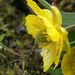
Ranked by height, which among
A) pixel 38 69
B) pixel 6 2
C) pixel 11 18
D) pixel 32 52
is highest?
pixel 6 2

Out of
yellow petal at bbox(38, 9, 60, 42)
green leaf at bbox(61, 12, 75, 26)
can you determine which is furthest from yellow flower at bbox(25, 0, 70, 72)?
green leaf at bbox(61, 12, 75, 26)

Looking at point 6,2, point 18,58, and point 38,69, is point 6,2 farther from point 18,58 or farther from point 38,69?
point 38,69

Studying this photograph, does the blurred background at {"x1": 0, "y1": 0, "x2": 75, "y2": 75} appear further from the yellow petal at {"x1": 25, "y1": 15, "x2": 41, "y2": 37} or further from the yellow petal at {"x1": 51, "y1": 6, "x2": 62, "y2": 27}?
the yellow petal at {"x1": 51, "y1": 6, "x2": 62, "y2": 27}

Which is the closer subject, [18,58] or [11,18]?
[18,58]

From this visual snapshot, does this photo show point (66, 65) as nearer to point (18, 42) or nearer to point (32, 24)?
point (32, 24)

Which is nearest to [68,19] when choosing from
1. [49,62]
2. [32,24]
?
[32,24]

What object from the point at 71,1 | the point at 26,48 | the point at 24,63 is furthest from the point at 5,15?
the point at 71,1

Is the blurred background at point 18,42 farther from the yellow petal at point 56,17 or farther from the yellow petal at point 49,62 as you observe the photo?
the yellow petal at point 56,17
